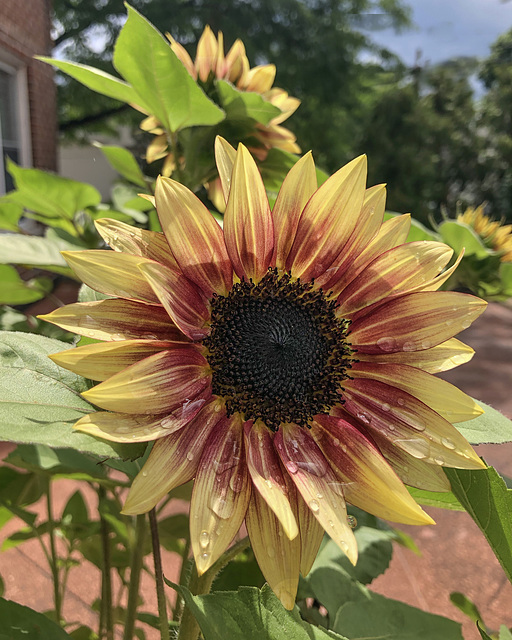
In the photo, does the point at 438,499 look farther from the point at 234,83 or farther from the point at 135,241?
the point at 234,83

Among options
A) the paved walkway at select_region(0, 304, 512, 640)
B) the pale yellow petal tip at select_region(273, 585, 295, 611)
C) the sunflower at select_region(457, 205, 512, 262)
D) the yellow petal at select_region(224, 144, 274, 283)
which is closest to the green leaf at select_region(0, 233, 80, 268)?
the yellow petal at select_region(224, 144, 274, 283)

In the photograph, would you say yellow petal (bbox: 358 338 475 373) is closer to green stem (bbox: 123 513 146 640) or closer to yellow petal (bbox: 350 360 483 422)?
yellow petal (bbox: 350 360 483 422)

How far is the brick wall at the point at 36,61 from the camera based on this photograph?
3.04 metres

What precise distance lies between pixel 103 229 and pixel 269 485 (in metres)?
0.14

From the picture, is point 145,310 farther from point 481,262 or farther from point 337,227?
point 481,262

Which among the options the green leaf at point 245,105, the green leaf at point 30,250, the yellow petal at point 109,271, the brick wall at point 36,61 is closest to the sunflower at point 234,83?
the green leaf at point 245,105

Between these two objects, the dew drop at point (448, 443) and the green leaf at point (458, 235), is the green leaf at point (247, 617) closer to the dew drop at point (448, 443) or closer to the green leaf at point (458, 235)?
the dew drop at point (448, 443)

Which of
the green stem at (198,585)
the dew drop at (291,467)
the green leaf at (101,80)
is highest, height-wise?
the green leaf at (101,80)

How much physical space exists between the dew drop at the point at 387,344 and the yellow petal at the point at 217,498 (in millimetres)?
90

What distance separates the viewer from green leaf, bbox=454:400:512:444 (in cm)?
28

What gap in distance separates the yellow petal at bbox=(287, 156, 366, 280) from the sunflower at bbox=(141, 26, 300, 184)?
204mm

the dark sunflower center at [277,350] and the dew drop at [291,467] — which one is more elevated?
the dark sunflower center at [277,350]

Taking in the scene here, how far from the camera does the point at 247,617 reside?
259 mm

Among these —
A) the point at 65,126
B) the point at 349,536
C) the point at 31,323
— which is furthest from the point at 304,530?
the point at 65,126
